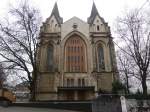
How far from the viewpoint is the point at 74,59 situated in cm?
3394

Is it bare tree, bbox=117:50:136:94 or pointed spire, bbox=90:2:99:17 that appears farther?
pointed spire, bbox=90:2:99:17

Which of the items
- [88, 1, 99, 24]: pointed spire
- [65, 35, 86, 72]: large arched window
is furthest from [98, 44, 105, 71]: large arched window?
[88, 1, 99, 24]: pointed spire

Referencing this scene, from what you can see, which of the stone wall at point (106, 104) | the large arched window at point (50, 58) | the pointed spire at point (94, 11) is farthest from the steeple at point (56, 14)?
the stone wall at point (106, 104)

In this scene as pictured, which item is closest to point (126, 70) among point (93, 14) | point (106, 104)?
point (106, 104)

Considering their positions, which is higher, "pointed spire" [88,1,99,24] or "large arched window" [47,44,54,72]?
"pointed spire" [88,1,99,24]

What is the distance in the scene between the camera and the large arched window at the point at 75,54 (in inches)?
1307

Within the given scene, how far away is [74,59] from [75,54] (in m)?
1.18

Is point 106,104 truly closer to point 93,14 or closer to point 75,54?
point 75,54

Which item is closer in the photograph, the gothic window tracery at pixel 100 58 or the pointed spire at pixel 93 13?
the gothic window tracery at pixel 100 58

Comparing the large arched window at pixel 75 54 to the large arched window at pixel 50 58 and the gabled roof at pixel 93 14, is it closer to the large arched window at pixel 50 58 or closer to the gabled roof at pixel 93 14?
the large arched window at pixel 50 58

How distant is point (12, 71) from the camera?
66.4 ft

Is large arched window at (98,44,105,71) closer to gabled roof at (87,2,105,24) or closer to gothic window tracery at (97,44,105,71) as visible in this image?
gothic window tracery at (97,44,105,71)

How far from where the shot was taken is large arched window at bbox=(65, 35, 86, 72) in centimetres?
3320

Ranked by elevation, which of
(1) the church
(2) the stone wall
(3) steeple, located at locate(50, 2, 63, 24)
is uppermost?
(3) steeple, located at locate(50, 2, 63, 24)
